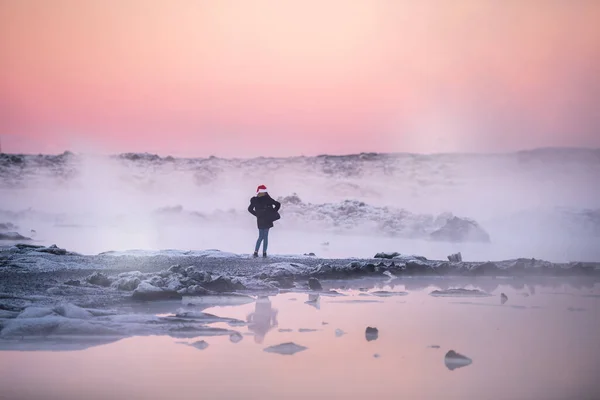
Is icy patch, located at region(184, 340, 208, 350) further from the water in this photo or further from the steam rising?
the steam rising

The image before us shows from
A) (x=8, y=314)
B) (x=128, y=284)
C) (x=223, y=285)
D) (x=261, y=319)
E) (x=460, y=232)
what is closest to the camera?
(x=8, y=314)

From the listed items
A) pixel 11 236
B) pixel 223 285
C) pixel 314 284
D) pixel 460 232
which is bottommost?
pixel 223 285

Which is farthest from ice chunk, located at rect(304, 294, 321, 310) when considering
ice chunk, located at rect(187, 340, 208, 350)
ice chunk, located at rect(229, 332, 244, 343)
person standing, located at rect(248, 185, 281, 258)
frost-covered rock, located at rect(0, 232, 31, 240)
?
frost-covered rock, located at rect(0, 232, 31, 240)

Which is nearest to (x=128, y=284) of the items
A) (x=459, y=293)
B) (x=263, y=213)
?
(x=459, y=293)

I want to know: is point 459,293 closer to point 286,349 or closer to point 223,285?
point 223,285

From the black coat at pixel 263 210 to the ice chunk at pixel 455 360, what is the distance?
8.11 m

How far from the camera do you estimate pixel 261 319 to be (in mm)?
7668

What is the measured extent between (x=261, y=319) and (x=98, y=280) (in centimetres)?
295

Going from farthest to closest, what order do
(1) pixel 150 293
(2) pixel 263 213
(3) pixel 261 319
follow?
(2) pixel 263 213
(1) pixel 150 293
(3) pixel 261 319

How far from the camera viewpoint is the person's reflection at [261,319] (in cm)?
696

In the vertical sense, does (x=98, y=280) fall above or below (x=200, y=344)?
above

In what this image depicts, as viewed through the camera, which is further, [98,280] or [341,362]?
[98,280]

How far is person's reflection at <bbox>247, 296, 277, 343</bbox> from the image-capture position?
6.96 m

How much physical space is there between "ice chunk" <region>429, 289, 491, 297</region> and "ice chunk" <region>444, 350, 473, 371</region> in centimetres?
382
